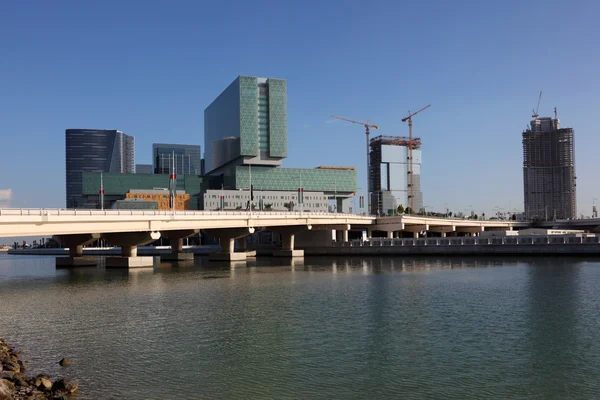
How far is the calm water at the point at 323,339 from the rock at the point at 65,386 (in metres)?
0.51

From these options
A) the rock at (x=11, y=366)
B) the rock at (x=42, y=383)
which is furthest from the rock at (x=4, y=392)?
the rock at (x=11, y=366)

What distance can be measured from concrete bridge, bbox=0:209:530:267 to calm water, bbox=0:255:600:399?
8414 millimetres

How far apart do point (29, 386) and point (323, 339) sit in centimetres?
1537

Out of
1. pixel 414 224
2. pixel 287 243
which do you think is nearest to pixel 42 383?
pixel 287 243

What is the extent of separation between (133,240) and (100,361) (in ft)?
212

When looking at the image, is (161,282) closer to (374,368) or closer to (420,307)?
(420,307)

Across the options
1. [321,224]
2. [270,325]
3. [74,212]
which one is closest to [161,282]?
[74,212]

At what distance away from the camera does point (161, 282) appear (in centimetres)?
7088

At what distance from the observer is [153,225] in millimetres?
82125

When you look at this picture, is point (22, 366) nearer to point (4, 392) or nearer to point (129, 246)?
point (4, 392)

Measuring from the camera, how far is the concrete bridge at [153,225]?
2463 inches

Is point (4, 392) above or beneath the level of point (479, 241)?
beneath

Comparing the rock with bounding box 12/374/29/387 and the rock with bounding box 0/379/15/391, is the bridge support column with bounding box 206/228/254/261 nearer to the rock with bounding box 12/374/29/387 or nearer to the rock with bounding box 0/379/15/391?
the rock with bounding box 12/374/29/387

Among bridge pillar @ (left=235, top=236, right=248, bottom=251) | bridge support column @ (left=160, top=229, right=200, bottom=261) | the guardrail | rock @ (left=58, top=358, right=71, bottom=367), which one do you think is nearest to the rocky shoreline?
rock @ (left=58, top=358, right=71, bottom=367)
